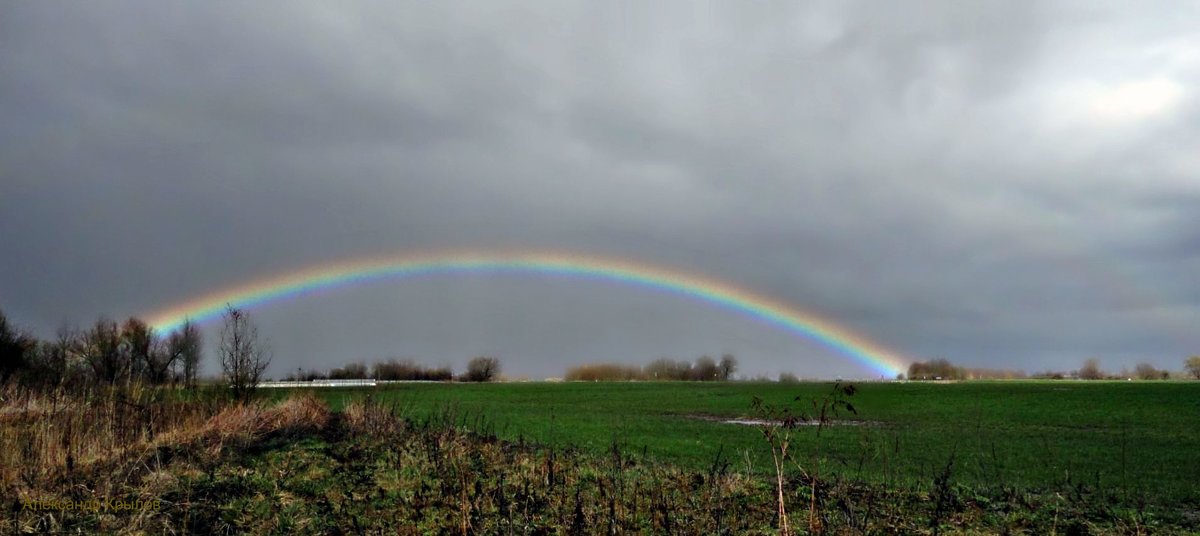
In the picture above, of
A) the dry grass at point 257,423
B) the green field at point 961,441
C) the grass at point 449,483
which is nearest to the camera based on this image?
the grass at point 449,483

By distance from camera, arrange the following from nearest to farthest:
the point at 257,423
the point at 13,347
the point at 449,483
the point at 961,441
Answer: the point at 449,483, the point at 257,423, the point at 961,441, the point at 13,347

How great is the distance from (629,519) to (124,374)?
1555 centimetres

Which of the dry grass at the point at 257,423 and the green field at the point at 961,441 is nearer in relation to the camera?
the dry grass at the point at 257,423

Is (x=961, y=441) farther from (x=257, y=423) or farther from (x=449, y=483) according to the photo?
(x=257, y=423)

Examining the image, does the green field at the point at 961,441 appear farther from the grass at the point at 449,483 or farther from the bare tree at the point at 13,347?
the bare tree at the point at 13,347

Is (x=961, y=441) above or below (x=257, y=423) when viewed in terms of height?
below

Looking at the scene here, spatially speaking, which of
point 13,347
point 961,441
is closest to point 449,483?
point 961,441

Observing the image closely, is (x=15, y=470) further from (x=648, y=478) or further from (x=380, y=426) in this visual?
(x=648, y=478)

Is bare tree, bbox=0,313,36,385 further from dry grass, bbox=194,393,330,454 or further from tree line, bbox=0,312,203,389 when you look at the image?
dry grass, bbox=194,393,330,454

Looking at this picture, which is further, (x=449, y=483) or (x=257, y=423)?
(x=257, y=423)

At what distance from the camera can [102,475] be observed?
1063 cm

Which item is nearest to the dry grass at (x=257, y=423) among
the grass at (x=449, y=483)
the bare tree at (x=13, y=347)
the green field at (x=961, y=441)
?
the grass at (x=449, y=483)

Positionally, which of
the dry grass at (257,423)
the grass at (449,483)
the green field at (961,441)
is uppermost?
the dry grass at (257,423)

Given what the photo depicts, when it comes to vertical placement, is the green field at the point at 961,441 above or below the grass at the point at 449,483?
below
